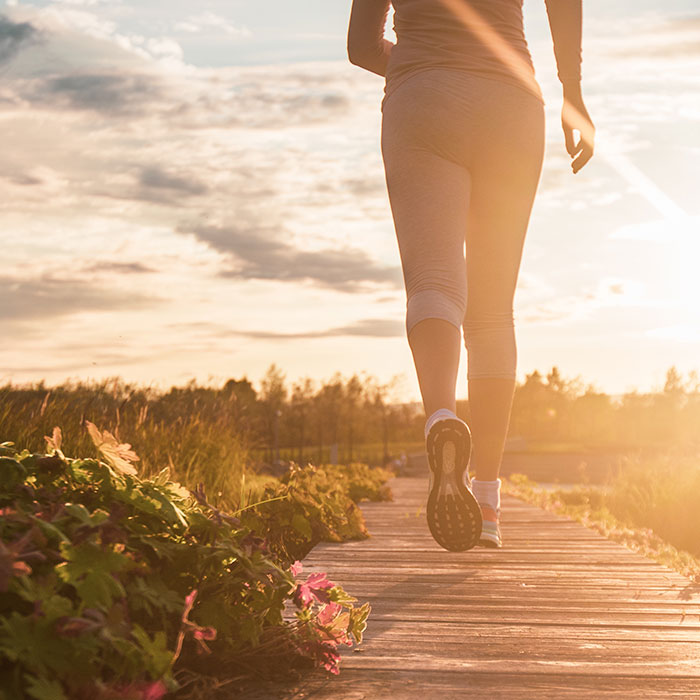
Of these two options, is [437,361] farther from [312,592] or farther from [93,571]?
[93,571]

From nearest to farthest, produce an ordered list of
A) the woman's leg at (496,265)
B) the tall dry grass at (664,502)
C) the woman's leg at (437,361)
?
the woman's leg at (437,361)
the woman's leg at (496,265)
the tall dry grass at (664,502)

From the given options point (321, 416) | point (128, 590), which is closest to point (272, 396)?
point (321, 416)

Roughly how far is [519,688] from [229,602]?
0.54 metres

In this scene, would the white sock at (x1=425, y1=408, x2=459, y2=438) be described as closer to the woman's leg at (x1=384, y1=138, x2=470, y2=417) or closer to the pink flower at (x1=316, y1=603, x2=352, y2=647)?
the woman's leg at (x1=384, y1=138, x2=470, y2=417)

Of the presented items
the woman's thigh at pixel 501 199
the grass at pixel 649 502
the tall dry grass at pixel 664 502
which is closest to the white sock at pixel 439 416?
the woman's thigh at pixel 501 199

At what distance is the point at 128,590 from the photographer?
43.3 inches

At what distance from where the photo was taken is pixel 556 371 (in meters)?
33.5

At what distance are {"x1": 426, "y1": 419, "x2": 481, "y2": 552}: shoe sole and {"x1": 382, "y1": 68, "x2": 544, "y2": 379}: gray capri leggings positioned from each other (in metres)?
0.38

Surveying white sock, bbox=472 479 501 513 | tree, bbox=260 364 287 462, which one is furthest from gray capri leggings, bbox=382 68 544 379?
tree, bbox=260 364 287 462

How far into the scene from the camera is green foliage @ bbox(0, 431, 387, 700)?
95 cm

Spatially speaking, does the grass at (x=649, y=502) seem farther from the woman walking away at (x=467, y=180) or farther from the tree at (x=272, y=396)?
the tree at (x=272, y=396)

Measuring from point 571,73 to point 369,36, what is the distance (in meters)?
0.76

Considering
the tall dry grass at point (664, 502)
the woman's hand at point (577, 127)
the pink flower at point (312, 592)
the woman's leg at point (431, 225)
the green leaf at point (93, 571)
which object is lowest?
the tall dry grass at point (664, 502)

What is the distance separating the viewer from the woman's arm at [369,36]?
8.91 ft
